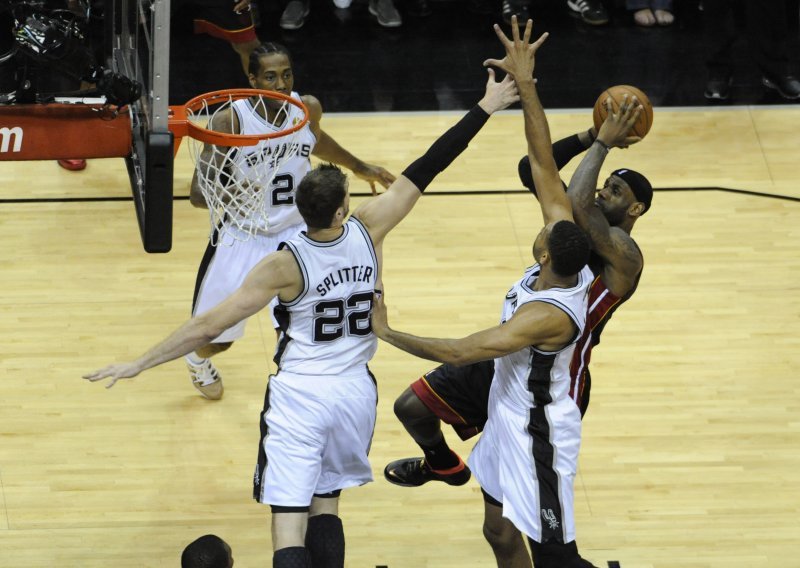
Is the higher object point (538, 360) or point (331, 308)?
point (331, 308)

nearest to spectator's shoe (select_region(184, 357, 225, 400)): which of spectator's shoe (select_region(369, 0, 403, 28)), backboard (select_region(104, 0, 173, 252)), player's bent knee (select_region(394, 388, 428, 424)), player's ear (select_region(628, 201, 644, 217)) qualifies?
player's bent knee (select_region(394, 388, 428, 424))

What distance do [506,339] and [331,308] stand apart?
632 mm

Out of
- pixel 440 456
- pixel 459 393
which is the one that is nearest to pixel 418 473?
pixel 440 456

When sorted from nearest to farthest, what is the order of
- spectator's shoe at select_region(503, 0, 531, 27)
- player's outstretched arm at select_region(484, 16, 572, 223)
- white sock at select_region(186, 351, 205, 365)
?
player's outstretched arm at select_region(484, 16, 572, 223) < white sock at select_region(186, 351, 205, 365) < spectator's shoe at select_region(503, 0, 531, 27)

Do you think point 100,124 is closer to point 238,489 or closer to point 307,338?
point 307,338

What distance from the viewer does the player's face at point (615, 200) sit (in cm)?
483

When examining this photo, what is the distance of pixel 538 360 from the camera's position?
15.0 ft

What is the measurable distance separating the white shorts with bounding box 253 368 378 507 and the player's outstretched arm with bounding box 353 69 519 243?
566 millimetres

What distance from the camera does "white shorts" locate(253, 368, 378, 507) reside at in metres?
4.52

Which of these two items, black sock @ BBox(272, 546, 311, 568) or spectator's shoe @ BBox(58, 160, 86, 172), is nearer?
black sock @ BBox(272, 546, 311, 568)

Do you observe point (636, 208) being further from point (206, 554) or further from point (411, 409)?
point (206, 554)

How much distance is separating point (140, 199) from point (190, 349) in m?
0.63

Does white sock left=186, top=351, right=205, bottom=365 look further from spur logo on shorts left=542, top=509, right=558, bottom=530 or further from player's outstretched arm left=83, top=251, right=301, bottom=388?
spur logo on shorts left=542, top=509, right=558, bottom=530

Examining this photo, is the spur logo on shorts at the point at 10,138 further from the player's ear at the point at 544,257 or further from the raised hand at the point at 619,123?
the raised hand at the point at 619,123
